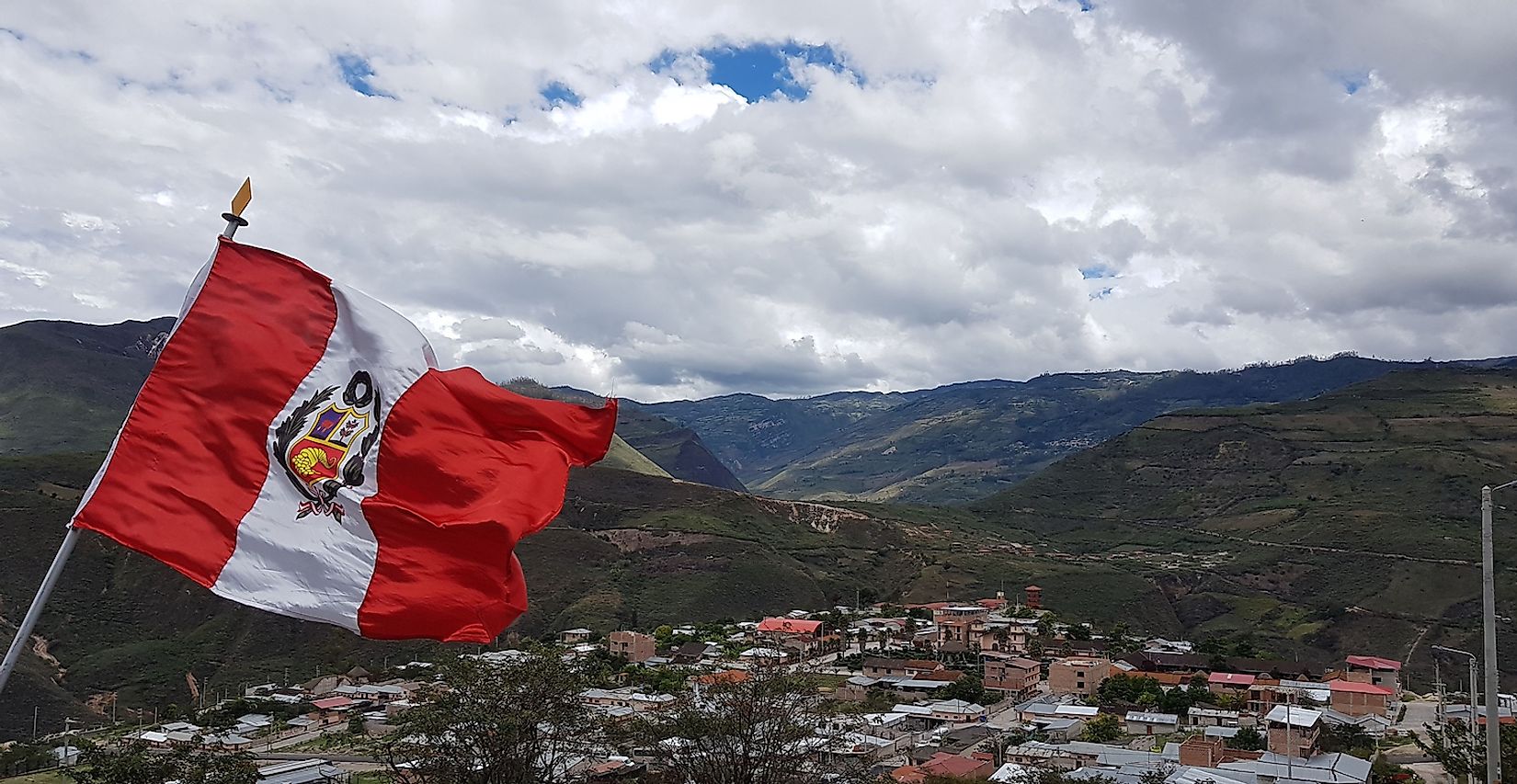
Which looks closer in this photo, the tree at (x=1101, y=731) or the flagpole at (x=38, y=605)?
the flagpole at (x=38, y=605)

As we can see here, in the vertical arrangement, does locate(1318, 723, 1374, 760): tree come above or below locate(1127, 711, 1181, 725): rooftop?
above

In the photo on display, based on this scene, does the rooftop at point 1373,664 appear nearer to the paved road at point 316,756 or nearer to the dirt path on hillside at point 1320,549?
the dirt path on hillside at point 1320,549

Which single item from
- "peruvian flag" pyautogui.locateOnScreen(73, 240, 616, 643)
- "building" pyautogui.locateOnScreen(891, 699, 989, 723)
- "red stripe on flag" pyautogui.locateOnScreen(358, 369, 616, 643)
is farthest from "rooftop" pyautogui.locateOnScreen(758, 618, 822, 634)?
"peruvian flag" pyautogui.locateOnScreen(73, 240, 616, 643)

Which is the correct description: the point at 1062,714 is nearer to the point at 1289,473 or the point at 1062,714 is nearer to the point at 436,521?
the point at 436,521

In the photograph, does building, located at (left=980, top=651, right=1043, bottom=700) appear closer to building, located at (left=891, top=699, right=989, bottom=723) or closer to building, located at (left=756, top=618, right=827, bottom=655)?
building, located at (left=891, top=699, right=989, bottom=723)

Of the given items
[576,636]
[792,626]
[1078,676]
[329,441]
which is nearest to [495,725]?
[329,441]

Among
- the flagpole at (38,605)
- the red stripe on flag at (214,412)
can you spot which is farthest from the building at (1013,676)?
the flagpole at (38,605)
